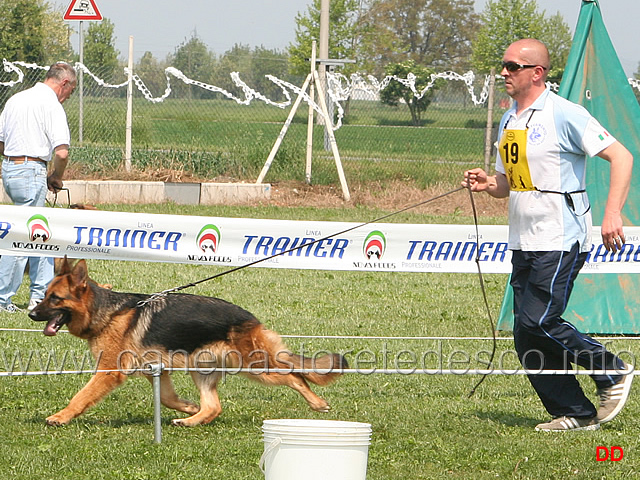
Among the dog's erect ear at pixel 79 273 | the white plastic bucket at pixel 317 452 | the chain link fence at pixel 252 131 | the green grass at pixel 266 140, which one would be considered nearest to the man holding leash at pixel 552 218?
the white plastic bucket at pixel 317 452

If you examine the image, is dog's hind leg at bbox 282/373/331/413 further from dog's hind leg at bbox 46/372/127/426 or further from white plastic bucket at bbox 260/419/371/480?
white plastic bucket at bbox 260/419/371/480

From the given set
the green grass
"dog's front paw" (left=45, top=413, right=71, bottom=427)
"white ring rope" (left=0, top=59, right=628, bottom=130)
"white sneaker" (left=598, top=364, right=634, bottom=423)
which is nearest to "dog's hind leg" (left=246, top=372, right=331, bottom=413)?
"dog's front paw" (left=45, top=413, right=71, bottom=427)

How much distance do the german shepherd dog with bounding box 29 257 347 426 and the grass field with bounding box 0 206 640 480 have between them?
30 centimetres

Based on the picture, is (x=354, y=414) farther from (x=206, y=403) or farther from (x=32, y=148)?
(x=32, y=148)

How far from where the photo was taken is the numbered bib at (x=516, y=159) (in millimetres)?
5051

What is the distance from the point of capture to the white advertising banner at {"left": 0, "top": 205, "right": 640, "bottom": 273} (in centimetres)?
766

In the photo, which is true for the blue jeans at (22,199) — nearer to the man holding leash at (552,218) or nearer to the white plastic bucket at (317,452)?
the man holding leash at (552,218)

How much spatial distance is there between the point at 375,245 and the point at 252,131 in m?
12.3

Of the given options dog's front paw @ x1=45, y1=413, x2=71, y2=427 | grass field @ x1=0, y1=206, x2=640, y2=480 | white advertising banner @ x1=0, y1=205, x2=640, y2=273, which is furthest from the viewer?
white advertising banner @ x1=0, y1=205, x2=640, y2=273

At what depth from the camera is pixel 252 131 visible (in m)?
19.8

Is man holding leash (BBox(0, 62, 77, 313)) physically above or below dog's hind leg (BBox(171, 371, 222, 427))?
above

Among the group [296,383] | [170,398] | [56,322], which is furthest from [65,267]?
[296,383]

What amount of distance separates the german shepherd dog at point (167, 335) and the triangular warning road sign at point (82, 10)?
494 inches

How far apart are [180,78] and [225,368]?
1453 centimetres
